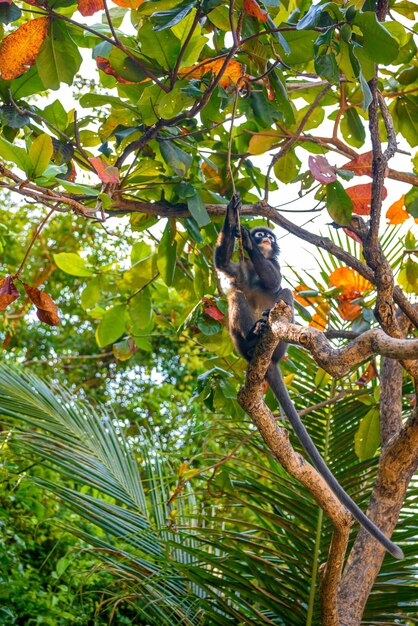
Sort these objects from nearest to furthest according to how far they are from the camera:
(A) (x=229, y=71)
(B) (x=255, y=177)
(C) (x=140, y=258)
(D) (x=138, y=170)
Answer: (A) (x=229, y=71) → (D) (x=138, y=170) → (B) (x=255, y=177) → (C) (x=140, y=258)

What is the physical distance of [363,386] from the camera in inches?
134

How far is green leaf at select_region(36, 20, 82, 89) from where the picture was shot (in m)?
2.36

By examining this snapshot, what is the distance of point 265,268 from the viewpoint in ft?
11.9

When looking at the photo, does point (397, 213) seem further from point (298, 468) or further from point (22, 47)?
point (22, 47)

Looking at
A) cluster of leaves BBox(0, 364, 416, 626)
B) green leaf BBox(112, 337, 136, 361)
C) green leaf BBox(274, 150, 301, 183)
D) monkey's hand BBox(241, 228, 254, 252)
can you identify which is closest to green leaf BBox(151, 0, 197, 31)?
green leaf BBox(274, 150, 301, 183)

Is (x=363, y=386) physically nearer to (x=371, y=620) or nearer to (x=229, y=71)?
(x=371, y=620)

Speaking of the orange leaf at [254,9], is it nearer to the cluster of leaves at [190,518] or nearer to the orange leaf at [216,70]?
the orange leaf at [216,70]

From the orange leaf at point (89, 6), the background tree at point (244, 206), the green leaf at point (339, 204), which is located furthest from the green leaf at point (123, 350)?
the orange leaf at point (89, 6)

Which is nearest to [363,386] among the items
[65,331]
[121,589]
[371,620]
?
[371,620]

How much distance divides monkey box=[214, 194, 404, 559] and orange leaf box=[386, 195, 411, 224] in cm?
49

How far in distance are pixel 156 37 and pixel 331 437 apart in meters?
1.85

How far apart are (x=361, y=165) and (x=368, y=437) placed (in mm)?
1032

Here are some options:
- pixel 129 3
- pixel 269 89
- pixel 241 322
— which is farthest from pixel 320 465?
pixel 129 3

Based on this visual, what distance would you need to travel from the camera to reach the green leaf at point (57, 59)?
7.73 ft
